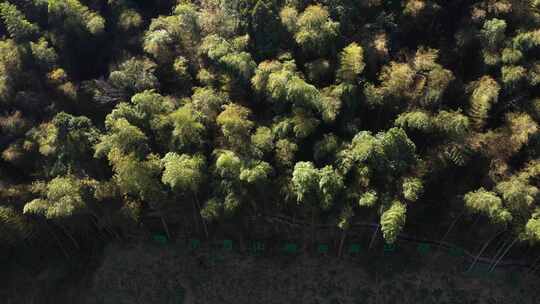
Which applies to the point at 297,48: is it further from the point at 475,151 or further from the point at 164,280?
the point at 164,280

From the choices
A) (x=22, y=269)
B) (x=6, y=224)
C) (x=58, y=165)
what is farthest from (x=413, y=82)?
(x=22, y=269)

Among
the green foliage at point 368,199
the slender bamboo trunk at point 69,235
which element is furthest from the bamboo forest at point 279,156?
the green foliage at point 368,199

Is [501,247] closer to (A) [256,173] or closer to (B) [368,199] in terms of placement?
(B) [368,199]

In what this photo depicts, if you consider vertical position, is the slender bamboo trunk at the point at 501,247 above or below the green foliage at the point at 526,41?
below

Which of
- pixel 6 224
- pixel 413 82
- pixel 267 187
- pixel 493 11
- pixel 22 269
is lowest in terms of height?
pixel 22 269

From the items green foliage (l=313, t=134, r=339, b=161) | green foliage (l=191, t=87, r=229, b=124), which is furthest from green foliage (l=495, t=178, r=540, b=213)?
green foliage (l=191, t=87, r=229, b=124)

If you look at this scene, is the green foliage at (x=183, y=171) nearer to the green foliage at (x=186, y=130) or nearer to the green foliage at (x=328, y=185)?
the green foliage at (x=186, y=130)

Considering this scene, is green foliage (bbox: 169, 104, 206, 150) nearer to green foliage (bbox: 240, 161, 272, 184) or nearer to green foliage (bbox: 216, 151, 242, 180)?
green foliage (bbox: 216, 151, 242, 180)
